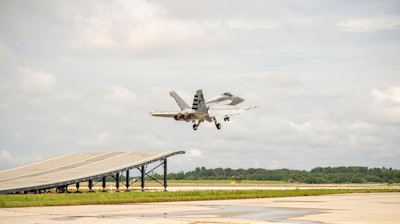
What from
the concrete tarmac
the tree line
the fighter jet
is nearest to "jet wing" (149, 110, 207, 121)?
the fighter jet

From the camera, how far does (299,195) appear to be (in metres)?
64.5

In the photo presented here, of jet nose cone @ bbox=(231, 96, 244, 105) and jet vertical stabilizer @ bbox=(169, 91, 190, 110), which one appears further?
jet nose cone @ bbox=(231, 96, 244, 105)

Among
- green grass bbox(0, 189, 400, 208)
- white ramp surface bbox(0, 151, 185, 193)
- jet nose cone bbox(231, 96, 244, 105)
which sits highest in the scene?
jet nose cone bbox(231, 96, 244, 105)

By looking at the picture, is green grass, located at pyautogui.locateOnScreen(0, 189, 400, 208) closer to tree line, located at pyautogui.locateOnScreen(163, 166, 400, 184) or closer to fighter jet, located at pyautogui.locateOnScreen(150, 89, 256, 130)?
fighter jet, located at pyautogui.locateOnScreen(150, 89, 256, 130)

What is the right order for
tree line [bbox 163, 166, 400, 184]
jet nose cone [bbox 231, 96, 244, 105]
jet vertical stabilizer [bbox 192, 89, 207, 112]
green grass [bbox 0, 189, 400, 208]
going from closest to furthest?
1. green grass [bbox 0, 189, 400, 208]
2. jet vertical stabilizer [bbox 192, 89, 207, 112]
3. jet nose cone [bbox 231, 96, 244, 105]
4. tree line [bbox 163, 166, 400, 184]

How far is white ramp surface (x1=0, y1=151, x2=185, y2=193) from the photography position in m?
62.0

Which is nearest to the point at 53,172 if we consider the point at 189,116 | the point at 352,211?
the point at 189,116

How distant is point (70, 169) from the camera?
241 ft

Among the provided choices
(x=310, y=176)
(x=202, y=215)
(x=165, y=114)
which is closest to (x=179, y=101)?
(x=165, y=114)

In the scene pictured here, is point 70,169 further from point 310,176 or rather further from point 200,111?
point 310,176

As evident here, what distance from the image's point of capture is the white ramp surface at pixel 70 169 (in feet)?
204

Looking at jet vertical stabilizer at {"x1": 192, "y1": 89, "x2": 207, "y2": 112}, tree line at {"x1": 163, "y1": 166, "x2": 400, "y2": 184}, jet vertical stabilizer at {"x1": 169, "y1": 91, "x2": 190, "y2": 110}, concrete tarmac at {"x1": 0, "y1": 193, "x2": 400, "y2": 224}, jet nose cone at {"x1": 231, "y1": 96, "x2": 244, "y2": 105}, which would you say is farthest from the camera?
tree line at {"x1": 163, "y1": 166, "x2": 400, "y2": 184}

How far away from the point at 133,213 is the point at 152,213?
1212mm

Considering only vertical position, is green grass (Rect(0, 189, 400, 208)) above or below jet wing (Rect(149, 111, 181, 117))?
below
